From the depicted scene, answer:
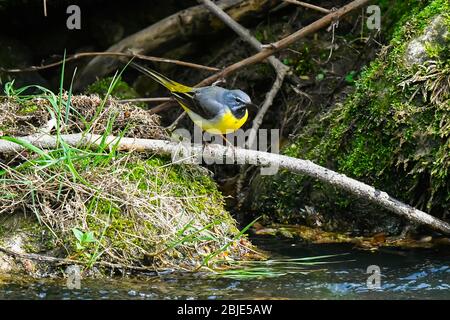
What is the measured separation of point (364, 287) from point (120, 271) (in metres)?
1.90

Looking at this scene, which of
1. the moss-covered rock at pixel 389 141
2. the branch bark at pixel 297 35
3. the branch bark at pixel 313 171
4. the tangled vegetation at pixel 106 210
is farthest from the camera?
the branch bark at pixel 297 35

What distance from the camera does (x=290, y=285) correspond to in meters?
5.75

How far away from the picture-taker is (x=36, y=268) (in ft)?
19.0

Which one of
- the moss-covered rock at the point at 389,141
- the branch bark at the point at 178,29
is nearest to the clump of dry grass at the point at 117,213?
the moss-covered rock at the point at 389,141

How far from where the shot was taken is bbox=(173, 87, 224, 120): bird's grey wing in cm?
690

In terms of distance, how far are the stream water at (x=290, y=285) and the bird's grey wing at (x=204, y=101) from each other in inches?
61.8

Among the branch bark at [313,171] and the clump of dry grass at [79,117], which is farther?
the clump of dry grass at [79,117]

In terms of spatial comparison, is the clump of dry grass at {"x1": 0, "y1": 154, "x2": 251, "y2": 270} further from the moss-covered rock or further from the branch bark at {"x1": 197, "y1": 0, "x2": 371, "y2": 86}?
the branch bark at {"x1": 197, "y1": 0, "x2": 371, "y2": 86}

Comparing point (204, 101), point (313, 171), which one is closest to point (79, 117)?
point (204, 101)

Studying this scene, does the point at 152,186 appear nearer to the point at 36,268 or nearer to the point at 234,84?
the point at 36,268

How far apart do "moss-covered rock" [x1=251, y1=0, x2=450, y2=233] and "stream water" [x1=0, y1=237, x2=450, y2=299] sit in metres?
0.88

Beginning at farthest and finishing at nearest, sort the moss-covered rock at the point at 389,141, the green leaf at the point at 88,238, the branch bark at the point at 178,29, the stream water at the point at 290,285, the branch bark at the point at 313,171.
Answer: the branch bark at the point at 178,29 < the moss-covered rock at the point at 389,141 < the branch bark at the point at 313,171 < the green leaf at the point at 88,238 < the stream water at the point at 290,285

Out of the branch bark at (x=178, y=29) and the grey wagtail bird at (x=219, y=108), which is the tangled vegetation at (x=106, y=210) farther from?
the branch bark at (x=178, y=29)

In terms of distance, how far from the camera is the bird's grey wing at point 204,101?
272 inches
